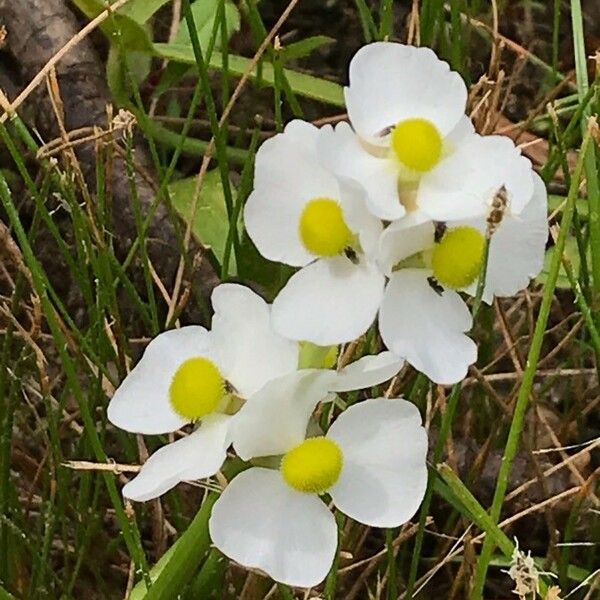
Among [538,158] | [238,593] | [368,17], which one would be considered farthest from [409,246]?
[538,158]

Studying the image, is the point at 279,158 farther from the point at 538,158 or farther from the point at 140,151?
the point at 538,158

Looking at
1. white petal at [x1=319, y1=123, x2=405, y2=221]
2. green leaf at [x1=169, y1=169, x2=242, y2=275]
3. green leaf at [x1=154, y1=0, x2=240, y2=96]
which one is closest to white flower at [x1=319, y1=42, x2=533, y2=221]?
white petal at [x1=319, y1=123, x2=405, y2=221]

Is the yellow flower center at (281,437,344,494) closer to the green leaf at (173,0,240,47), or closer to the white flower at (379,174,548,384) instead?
the white flower at (379,174,548,384)

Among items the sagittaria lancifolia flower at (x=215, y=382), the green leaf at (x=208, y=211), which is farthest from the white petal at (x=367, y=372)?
the green leaf at (x=208, y=211)

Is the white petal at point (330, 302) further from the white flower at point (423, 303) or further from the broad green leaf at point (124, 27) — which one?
the broad green leaf at point (124, 27)

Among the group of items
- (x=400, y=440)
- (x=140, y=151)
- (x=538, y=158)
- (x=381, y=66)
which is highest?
(x=381, y=66)

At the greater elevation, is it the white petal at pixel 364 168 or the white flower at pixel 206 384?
the white petal at pixel 364 168

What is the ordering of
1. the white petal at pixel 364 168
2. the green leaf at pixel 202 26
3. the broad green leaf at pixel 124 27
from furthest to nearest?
the green leaf at pixel 202 26 → the broad green leaf at pixel 124 27 → the white petal at pixel 364 168
